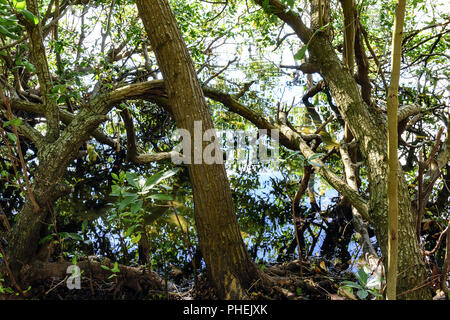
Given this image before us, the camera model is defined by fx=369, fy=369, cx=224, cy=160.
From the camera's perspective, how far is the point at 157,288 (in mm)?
2561

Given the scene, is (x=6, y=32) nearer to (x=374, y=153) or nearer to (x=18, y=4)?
(x=18, y=4)

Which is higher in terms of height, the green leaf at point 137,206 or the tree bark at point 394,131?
the tree bark at point 394,131

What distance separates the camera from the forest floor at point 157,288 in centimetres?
237

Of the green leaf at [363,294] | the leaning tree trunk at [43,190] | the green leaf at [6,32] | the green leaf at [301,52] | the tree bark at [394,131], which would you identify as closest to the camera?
the tree bark at [394,131]

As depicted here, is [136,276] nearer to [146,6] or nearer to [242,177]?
[146,6]

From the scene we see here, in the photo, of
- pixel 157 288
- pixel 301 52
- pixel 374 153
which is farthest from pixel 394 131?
pixel 157 288

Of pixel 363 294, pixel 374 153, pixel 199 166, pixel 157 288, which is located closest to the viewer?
pixel 363 294

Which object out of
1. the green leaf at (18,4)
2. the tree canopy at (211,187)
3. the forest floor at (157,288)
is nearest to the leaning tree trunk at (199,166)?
the tree canopy at (211,187)

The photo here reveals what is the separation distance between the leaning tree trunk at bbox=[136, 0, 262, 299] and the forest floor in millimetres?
253

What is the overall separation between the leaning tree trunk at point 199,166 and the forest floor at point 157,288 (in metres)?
0.25

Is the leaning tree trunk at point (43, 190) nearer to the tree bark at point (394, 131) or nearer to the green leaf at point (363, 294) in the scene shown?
the green leaf at point (363, 294)

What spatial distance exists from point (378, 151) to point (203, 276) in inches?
61.8

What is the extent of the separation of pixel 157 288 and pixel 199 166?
1012 mm

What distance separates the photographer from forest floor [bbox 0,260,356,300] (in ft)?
7.79
